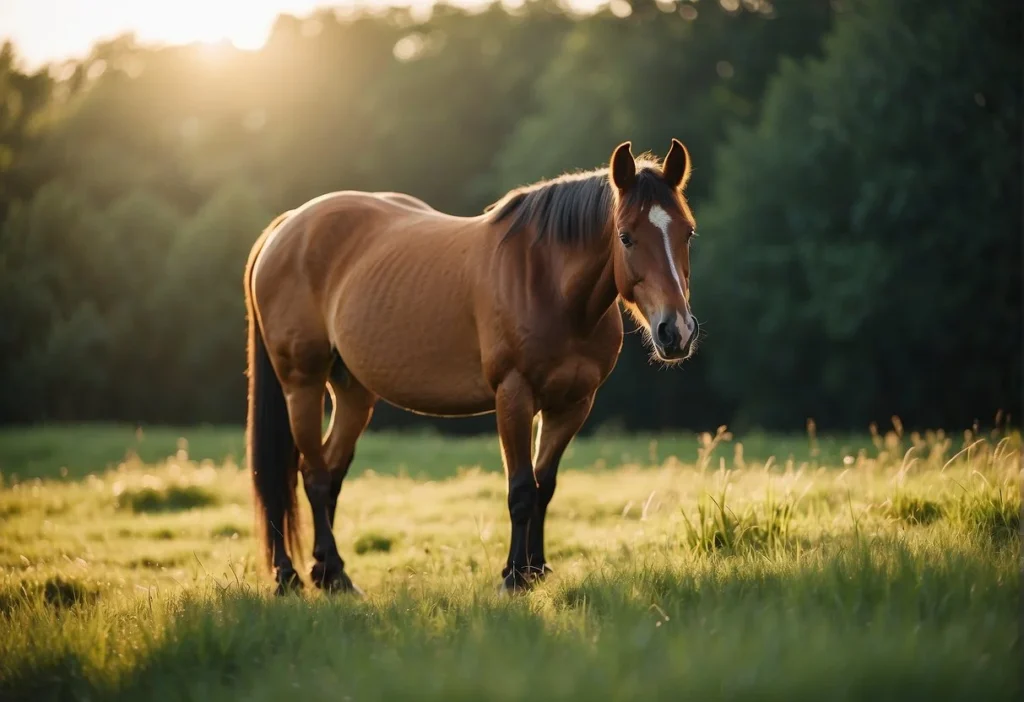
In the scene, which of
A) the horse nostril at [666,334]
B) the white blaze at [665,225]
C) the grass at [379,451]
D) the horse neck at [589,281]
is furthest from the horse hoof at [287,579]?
the grass at [379,451]

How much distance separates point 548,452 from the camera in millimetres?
5938

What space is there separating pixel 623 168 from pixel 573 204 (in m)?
0.59

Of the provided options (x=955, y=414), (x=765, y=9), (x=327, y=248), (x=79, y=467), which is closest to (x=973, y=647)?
(x=327, y=248)

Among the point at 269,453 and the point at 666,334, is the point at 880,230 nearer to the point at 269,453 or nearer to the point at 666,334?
the point at 269,453

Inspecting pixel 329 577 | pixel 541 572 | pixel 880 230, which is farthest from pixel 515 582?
pixel 880 230

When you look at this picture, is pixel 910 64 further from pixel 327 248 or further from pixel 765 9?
pixel 327 248

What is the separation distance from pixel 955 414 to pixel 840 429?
3.65 meters

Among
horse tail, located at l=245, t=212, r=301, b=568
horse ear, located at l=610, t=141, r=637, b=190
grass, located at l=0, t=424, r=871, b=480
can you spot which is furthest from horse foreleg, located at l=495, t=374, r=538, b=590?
grass, located at l=0, t=424, r=871, b=480

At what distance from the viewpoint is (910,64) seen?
73.8 feet

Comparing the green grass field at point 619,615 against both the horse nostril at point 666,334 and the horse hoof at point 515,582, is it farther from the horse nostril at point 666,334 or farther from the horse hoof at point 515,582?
the horse nostril at point 666,334

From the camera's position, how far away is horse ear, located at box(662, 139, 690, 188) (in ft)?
16.8

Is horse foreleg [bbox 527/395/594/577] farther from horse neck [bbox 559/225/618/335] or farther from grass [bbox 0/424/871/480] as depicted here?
grass [bbox 0/424/871/480]

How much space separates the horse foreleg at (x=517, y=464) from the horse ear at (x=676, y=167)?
142 centimetres

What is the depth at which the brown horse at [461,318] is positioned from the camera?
5.11 m
